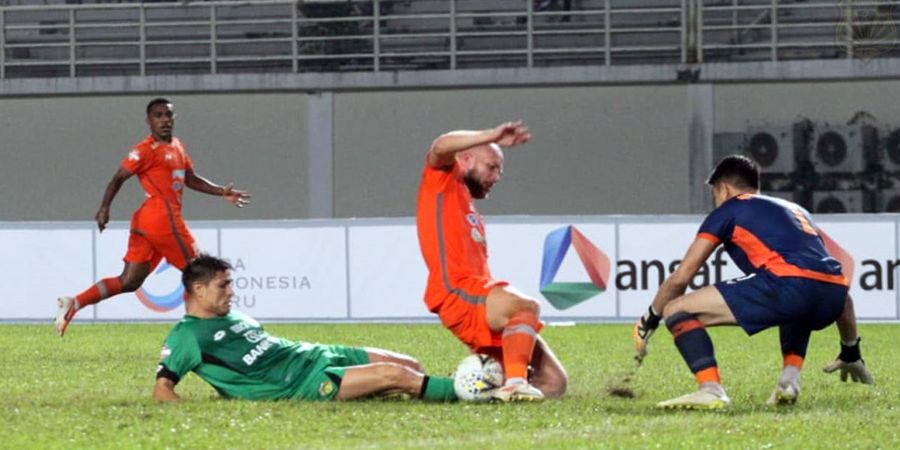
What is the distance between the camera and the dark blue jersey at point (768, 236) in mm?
8961

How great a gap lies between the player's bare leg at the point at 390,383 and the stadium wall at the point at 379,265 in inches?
428

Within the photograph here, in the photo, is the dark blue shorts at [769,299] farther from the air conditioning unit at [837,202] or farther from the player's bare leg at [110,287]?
the air conditioning unit at [837,202]

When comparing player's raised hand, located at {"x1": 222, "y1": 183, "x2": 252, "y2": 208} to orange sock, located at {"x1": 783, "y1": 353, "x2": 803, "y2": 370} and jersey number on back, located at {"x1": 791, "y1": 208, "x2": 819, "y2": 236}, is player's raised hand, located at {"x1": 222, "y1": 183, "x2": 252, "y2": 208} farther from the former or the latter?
jersey number on back, located at {"x1": 791, "y1": 208, "x2": 819, "y2": 236}

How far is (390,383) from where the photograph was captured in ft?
30.2

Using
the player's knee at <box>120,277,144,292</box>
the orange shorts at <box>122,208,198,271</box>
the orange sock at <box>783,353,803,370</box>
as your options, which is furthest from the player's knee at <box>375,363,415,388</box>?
the player's knee at <box>120,277,144,292</box>

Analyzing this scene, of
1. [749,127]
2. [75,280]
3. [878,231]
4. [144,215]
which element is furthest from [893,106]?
[144,215]

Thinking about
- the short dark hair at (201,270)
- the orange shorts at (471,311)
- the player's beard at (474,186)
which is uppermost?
the player's beard at (474,186)

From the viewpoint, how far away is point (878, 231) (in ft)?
65.5

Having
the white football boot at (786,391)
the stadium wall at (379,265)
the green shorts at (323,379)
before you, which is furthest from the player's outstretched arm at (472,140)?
the stadium wall at (379,265)

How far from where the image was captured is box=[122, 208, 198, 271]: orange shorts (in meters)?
13.9

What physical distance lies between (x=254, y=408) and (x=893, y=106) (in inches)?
817

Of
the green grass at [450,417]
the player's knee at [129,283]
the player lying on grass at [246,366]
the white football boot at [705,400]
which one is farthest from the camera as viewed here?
the player's knee at [129,283]

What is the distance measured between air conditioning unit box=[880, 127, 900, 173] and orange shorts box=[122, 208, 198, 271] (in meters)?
15.8

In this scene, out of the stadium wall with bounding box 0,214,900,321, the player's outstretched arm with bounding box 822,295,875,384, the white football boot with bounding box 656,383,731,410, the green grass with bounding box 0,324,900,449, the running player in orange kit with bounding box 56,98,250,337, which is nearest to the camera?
the green grass with bounding box 0,324,900,449
